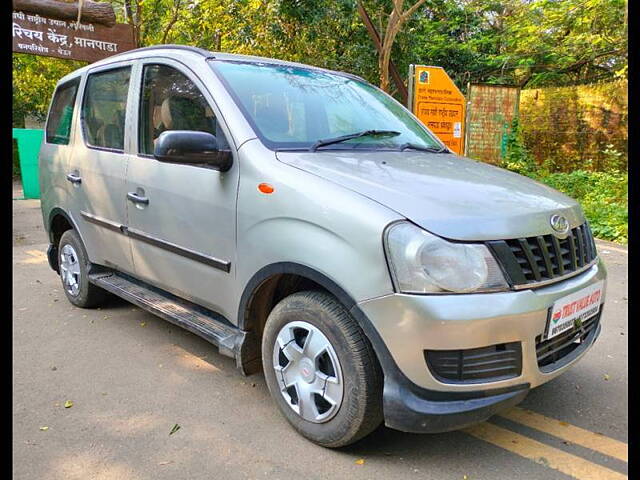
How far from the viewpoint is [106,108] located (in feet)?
12.7

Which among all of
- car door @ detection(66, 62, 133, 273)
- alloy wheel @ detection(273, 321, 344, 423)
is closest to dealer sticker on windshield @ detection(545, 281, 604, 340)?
alloy wheel @ detection(273, 321, 344, 423)

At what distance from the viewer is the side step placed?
282cm

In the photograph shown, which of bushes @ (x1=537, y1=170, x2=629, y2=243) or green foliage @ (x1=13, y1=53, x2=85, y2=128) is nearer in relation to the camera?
bushes @ (x1=537, y1=170, x2=629, y2=243)

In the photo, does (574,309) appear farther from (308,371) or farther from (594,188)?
(594,188)

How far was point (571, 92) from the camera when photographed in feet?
36.8

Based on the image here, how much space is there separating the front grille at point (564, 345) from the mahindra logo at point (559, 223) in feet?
1.50

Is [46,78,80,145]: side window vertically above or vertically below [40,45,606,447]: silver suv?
above

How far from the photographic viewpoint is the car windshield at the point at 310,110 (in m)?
2.88

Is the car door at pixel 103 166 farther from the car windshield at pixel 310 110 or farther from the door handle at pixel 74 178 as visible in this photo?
the car windshield at pixel 310 110

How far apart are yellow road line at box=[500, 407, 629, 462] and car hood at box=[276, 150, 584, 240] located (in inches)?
40.9

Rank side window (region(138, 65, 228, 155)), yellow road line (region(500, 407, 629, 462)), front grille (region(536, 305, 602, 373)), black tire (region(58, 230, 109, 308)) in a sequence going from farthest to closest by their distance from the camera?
1. black tire (region(58, 230, 109, 308))
2. side window (region(138, 65, 228, 155))
3. yellow road line (region(500, 407, 629, 462))
4. front grille (region(536, 305, 602, 373))

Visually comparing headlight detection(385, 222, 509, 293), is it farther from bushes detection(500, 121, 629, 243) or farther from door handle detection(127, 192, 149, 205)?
bushes detection(500, 121, 629, 243)

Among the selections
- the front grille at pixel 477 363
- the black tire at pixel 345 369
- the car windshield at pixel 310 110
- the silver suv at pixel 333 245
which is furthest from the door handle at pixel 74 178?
the front grille at pixel 477 363
